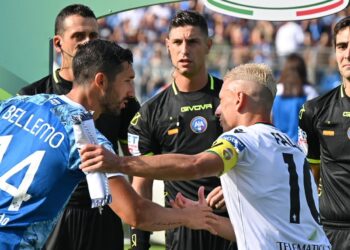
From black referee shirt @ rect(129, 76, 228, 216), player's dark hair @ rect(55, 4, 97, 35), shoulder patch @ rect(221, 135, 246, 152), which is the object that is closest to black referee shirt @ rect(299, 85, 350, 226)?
black referee shirt @ rect(129, 76, 228, 216)

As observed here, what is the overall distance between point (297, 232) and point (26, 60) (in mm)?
6459

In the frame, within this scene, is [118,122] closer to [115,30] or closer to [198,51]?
[198,51]

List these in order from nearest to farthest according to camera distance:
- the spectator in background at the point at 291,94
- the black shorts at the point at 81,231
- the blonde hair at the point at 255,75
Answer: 1. the blonde hair at the point at 255,75
2. the black shorts at the point at 81,231
3. the spectator in background at the point at 291,94

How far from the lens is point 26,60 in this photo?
10.3 meters

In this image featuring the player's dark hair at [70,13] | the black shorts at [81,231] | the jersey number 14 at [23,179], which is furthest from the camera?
the player's dark hair at [70,13]

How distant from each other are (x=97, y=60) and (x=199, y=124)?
7.27 ft

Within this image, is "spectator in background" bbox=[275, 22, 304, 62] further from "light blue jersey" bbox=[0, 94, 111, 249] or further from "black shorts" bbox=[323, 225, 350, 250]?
"light blue jersey" bbox=[0, 94, 111, 249]

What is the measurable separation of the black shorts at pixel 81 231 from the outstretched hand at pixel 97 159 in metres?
2.55

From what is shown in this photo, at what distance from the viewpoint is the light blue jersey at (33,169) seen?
4.28m

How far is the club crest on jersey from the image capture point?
6785 mm

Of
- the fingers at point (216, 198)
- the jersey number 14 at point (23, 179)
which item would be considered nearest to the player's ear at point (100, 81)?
the jersey number 14 at point (23, 179)

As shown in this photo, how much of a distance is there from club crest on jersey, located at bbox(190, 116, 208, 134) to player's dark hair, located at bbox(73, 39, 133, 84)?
2.03 m

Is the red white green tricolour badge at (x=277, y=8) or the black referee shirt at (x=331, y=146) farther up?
the red white green tricolour badge at (x=277, y=8)

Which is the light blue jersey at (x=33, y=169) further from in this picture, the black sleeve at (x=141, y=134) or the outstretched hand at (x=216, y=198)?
the black sleeve at (x=141, y=134)
